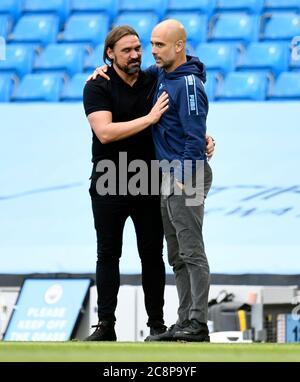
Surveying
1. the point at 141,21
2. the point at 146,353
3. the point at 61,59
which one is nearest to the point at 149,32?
the point at 141,21

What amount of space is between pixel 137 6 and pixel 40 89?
1.51 metres

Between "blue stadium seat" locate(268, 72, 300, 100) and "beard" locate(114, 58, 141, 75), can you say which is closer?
"beard" locate(114, 58, 141, 75)

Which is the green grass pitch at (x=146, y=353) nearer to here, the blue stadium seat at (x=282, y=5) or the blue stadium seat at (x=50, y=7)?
the blue stadium seat at (x=282, y=5)

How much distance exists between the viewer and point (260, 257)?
8.86 meters

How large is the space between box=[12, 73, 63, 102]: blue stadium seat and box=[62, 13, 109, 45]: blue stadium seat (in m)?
0.81

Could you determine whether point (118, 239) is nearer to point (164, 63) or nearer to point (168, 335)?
point (168, 335)

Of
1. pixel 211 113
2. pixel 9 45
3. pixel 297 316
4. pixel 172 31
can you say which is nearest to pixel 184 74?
pixel 172 31

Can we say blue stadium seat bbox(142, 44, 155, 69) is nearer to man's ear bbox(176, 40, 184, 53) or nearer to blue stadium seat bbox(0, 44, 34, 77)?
blue stadium seat bbox(0, 44, 34, 77)

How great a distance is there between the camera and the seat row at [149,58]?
11.2 metres

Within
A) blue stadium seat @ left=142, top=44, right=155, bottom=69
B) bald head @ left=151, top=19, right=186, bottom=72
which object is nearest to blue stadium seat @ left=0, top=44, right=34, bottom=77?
blue stadium seat @ left=142, top=44, right=155, bottom=69

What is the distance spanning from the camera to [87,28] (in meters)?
12.3

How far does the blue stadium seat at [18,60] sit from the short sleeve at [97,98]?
578cm

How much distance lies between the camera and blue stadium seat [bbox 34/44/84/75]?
1177 centimetres
